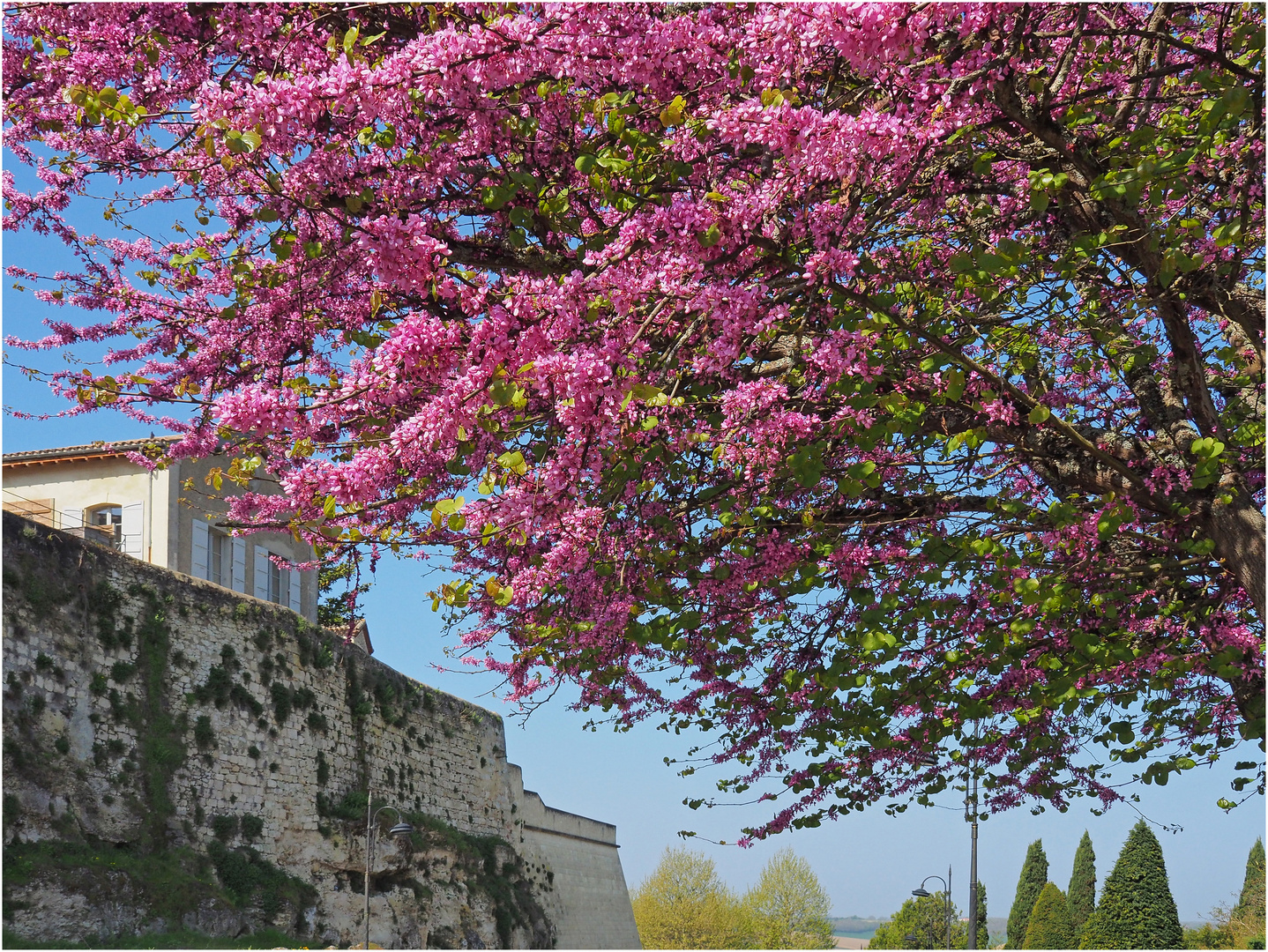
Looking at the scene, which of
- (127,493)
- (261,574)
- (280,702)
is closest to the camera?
(280,702)

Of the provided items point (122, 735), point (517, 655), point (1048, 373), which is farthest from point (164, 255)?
point (122, 735)

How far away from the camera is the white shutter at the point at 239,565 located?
83.0 ft

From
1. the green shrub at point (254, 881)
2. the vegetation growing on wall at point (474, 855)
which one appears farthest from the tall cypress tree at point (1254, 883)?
the green shrub at point (254, 881)

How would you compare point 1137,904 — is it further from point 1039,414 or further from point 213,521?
point 1039,414

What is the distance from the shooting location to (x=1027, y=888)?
41.6 m

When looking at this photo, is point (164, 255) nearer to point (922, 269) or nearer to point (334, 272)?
point (334, 272)

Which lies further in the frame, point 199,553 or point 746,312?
point 199,553

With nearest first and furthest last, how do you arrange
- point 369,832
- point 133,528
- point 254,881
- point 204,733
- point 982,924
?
point 254,881 < point 204,733 < point 369,832 < point 133,528 < point 982,924

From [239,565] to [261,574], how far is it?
3.31 feet

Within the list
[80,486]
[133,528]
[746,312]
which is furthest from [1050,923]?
[746,312]

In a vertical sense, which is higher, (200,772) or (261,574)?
(261,574)

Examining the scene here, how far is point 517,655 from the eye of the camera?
1024 cm

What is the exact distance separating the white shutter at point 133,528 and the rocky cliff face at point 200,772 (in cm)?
343

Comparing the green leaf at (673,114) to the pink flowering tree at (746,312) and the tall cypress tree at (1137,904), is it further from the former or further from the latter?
the tall cypress tree at (1137,904)
